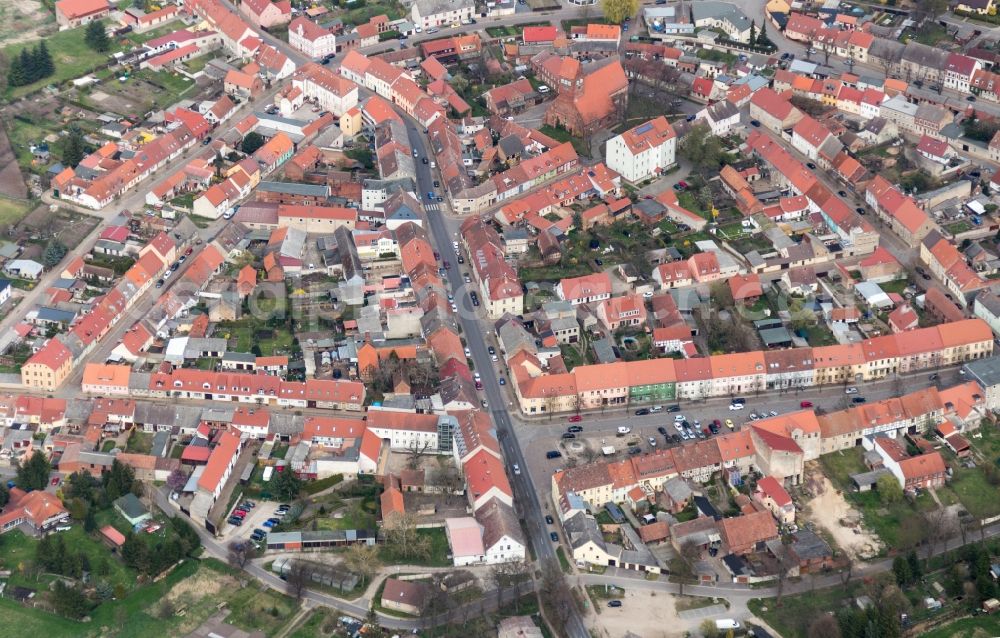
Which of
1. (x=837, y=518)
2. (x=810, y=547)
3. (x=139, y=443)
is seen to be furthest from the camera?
(x=139, y=443)

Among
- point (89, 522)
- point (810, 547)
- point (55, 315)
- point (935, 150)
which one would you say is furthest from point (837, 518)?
point (55, 315)

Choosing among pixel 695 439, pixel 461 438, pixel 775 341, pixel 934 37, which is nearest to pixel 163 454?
pixel 461 438

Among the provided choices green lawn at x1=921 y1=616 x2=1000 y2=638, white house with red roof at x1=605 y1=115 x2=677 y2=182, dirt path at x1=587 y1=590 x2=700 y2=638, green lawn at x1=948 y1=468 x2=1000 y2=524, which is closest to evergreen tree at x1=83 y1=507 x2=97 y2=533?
dirt path at x1=587 y1=590 x2=700 y2=638

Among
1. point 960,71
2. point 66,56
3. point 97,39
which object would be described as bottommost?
point 66,56

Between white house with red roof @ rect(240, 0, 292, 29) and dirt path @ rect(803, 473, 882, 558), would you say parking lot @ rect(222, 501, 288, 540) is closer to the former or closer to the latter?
dirt path @ rect(803, 473, 882, 558)

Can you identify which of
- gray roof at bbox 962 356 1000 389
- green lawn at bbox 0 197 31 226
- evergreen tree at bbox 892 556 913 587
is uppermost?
gray roof at bbox 962 356 1000 389

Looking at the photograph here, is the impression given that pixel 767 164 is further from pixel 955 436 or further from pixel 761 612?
pixel 761 612

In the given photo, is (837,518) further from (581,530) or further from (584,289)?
(584,289)
